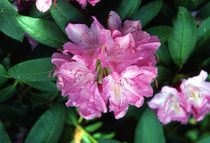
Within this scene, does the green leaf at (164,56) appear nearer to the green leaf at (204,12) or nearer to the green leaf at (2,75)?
the green leaf at (204,12)

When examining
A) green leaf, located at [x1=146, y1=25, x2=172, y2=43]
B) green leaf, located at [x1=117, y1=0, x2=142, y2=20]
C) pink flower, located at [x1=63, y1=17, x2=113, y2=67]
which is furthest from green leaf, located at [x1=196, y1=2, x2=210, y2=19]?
pink flower, located at [x1=63, y1=17, x2=113, y2=67]

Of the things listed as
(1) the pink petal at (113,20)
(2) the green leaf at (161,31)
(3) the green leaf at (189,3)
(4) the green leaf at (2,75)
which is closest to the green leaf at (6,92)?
(4) the green leaf at (2,75)

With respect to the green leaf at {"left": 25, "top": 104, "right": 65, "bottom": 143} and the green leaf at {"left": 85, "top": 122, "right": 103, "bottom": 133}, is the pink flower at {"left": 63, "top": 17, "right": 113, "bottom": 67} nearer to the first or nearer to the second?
the green leaf at {"left": 25, "top": 104, "right": 65, "bottom": 143}

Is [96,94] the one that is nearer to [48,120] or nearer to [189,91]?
[48,120]

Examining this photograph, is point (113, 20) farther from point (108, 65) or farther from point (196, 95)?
point (196, 95)

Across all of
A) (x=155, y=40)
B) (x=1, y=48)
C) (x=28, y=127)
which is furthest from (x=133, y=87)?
(x=28, y=127)

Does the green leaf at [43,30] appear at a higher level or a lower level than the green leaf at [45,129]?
higher

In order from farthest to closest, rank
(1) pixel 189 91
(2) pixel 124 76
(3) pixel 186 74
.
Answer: (3) pixel 186 74, (1) pixel 189 91, (2) pixel 124 76
